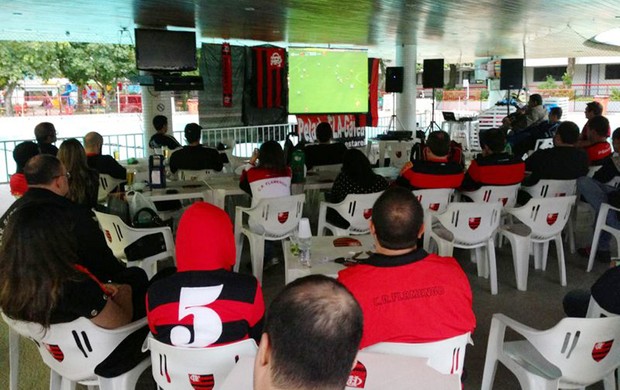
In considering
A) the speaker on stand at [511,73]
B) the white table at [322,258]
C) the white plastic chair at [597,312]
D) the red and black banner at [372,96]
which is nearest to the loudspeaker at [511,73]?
the speaker on stand at [511,73]

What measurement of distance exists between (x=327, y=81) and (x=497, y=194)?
351 inches

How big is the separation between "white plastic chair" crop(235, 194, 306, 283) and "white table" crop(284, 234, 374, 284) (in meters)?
1.23

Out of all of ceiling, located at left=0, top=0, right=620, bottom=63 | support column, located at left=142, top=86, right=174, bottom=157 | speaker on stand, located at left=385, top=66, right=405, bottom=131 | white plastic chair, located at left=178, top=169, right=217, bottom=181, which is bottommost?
white plastic chair, located at left=178, top=169, right=217, bottom=181

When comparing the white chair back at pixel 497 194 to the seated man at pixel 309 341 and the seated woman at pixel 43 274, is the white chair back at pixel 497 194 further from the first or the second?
the seated man at pixel 309 341

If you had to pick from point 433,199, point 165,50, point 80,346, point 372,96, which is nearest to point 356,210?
point 433,199

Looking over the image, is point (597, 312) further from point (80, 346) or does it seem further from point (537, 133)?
point (537, 133)

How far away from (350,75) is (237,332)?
12251mm

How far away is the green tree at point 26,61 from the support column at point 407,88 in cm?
1136

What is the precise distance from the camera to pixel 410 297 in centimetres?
212

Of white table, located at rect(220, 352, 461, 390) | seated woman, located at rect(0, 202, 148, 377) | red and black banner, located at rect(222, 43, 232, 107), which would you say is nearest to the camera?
white table, located at rect(220, 352, 461, 390)

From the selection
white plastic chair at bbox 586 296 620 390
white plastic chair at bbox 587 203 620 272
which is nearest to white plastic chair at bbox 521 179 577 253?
white plastic chair at bbox 587 203 620 272

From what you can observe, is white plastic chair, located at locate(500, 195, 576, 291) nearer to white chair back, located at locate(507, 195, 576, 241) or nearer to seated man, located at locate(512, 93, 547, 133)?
white chair back, located at locate(507, 195, 576, 241)

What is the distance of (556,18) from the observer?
30.4 feet

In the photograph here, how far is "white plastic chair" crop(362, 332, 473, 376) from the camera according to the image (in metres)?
2.15
